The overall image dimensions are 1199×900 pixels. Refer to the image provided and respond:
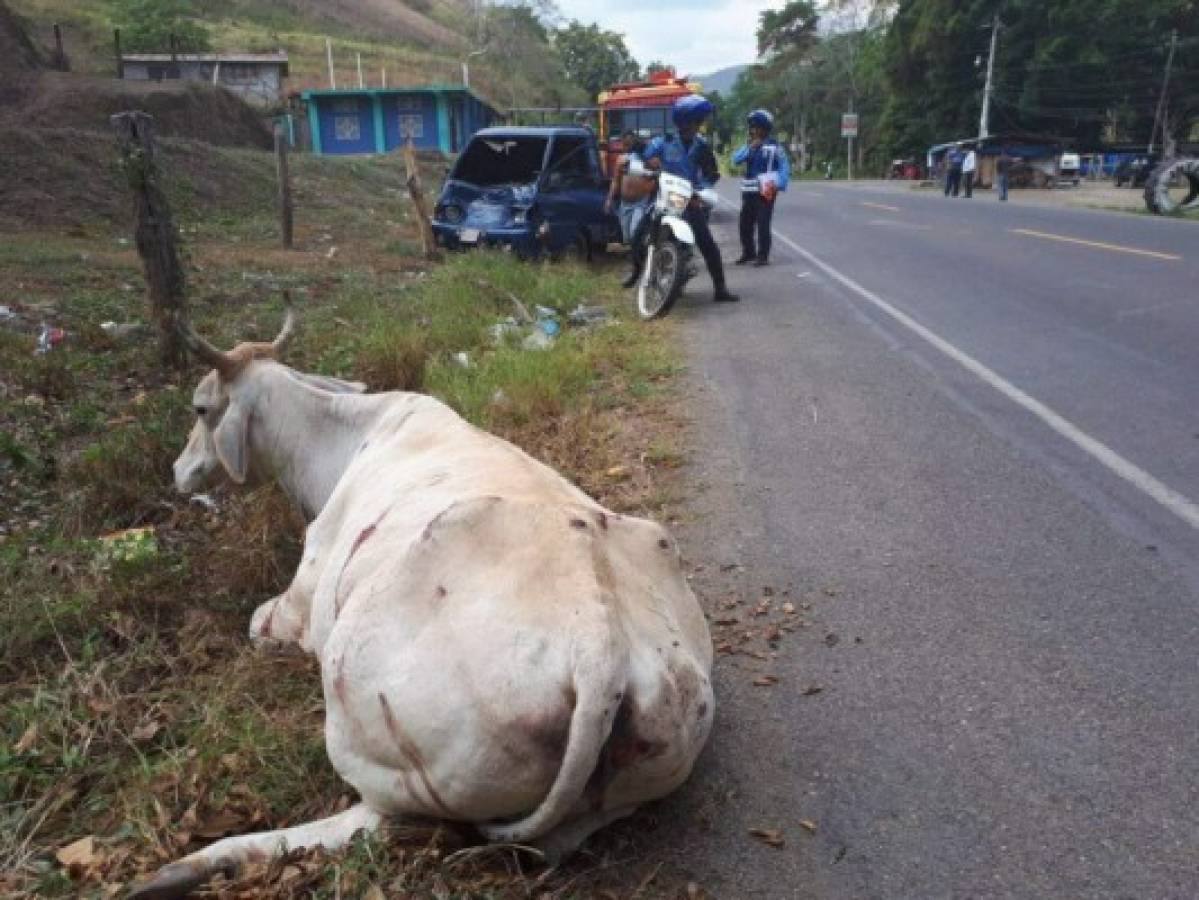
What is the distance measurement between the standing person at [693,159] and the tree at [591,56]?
73.2 metres

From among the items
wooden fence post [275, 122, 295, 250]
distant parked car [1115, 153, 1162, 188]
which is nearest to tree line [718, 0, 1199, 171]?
distant parked car [1115, 153, 1162, 188]

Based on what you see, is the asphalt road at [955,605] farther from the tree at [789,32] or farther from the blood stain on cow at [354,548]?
the tree at [789,32]

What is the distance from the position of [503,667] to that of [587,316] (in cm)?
728

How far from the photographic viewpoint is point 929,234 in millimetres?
16719

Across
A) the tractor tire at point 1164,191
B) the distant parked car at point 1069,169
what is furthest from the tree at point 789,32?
the tractor tire at point 1164,191

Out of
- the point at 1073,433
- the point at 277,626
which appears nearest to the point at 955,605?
the point at 1073,433

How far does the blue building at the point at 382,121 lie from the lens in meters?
38.5

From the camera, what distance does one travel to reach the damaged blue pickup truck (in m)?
12.4

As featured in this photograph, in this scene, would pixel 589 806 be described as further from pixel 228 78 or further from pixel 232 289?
pixel 228 78

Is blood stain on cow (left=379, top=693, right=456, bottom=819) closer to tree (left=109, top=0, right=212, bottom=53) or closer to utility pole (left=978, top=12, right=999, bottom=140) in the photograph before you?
tree (left=109, top=0, right=212, bottom=53)

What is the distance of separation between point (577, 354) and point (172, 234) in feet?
9.55

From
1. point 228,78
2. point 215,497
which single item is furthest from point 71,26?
point 215,497

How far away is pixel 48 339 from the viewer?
7234 mm

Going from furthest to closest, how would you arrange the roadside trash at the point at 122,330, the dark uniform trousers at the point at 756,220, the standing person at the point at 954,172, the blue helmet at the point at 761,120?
the standing person at the point at 954,172, the dark uniform trousers at the point at 756,220, the blue helmet at the point at 761,120, the roadside trash at the point at 122,330
